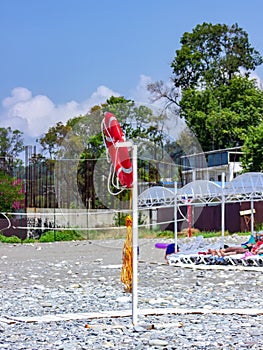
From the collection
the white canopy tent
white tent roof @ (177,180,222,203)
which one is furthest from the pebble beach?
white tent roof @ (177,180,222,203)

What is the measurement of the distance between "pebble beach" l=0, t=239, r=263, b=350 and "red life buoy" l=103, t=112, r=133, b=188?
1.51 meters

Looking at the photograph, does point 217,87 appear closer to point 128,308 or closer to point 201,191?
point 201,191

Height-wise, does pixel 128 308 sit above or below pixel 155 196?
below

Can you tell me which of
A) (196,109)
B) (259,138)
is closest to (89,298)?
(259,138)

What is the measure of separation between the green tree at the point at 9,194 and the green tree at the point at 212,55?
18.2 m

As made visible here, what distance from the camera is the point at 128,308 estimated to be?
8.01 metres

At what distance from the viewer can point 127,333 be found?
633cm

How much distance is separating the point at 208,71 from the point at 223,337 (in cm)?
3763

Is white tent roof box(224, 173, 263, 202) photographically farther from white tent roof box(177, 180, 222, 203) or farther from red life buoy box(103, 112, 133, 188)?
red life buoy box(103, 112, 133, 188)

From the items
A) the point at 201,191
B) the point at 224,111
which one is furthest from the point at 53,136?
the point at 201,191

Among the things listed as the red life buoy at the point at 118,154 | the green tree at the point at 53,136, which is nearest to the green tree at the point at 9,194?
the green tree at the point at 53,136

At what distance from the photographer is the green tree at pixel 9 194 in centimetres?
2812

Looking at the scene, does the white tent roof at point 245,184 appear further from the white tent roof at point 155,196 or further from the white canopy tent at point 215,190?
the white tent roof at point 155,196

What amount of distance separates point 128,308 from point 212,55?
37272 millimetres
